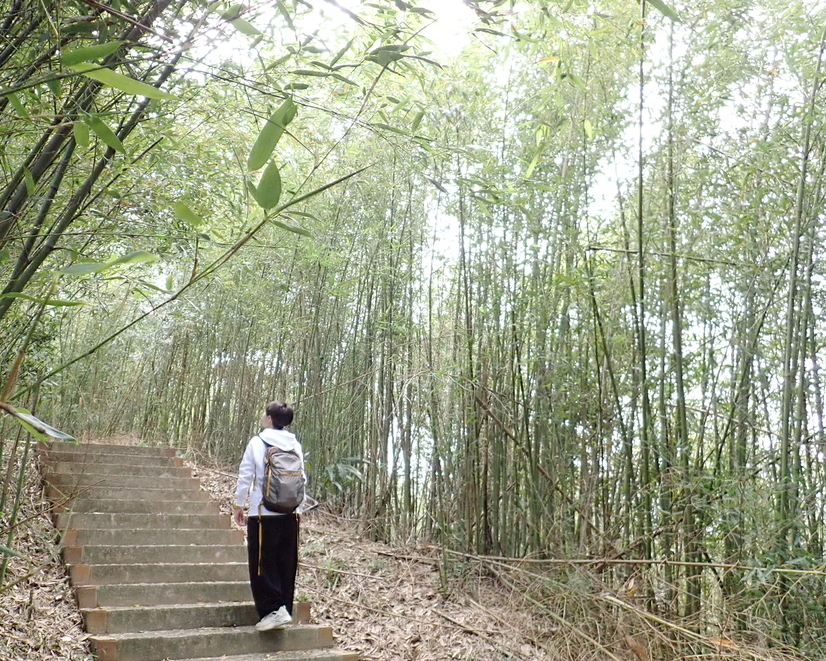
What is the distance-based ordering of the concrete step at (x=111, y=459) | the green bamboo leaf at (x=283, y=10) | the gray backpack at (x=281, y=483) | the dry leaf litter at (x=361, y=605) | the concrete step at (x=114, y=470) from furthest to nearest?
the concrete step at (x=111, y=459) → the concrete step at (x=114, y=470) → the gray backpack at (x=281, y=483) → the dry leaf litter at (x=361, y=605) → the green bamboo leaf at (x=283, y=10)

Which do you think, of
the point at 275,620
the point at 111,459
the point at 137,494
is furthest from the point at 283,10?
A: the point at 111,459

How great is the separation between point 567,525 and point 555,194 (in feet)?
6.06

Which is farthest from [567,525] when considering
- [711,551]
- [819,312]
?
[819,312]

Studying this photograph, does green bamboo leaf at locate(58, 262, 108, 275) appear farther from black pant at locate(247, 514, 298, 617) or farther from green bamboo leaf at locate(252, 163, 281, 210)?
black pant at locate(247, 514, 298, 617)

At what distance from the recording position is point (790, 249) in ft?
10.0

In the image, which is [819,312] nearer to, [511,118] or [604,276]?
[604,276]

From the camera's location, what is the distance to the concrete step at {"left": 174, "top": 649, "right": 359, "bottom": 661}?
3.37 m

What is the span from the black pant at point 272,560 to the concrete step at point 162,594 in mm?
390

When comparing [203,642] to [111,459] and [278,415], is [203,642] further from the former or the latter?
[111,459]

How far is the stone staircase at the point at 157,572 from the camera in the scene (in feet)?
10.9

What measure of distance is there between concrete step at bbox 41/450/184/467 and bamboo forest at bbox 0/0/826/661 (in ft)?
1.25

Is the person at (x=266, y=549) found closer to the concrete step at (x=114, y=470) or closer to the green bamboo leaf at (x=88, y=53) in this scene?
the concrete step at (x=114, y=470)

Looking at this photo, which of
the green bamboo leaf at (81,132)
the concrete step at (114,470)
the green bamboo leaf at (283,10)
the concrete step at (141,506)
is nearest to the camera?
the green bamboo leaf at (81,132)

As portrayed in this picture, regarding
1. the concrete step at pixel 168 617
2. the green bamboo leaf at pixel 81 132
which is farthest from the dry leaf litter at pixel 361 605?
the green bamboo leaf at pixel 81 132
